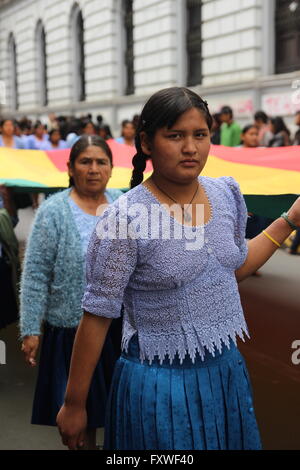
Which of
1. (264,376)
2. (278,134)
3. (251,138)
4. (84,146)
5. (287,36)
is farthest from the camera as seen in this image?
(287,36)

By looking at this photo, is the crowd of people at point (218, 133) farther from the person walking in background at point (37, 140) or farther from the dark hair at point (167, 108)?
the dark hair at point (167, 108)

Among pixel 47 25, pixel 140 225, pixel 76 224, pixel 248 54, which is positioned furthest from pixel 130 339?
Answer: pixel 47 25

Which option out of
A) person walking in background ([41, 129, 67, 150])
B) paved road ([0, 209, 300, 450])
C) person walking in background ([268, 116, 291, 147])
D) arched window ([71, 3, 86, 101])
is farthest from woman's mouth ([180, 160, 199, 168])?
arched window ([71, 3, 86, 101])

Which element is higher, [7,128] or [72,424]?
[7,128]

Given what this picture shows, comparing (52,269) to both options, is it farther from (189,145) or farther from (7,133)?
(7,133)

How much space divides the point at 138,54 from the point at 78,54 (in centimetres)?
491

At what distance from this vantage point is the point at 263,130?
36.1ft

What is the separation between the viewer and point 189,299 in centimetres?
188

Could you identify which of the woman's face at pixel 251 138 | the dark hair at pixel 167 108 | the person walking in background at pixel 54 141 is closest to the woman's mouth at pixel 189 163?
the dark hair at pixel 167 108

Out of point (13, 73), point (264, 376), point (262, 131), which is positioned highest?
point (13, 73)

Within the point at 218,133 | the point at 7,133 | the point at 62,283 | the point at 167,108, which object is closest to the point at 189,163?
the point at 167,108

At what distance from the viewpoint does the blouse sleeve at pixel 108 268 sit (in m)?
1.83

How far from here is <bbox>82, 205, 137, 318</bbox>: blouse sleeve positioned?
5.99 feet

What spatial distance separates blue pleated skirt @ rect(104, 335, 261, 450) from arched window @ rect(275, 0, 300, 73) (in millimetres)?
14421
